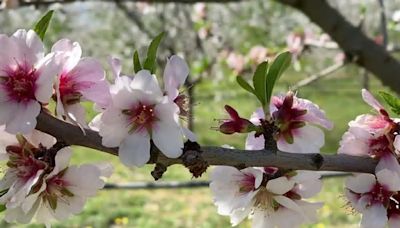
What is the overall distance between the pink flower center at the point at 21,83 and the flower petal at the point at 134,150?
0.40 ft

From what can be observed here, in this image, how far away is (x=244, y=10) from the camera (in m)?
8.86

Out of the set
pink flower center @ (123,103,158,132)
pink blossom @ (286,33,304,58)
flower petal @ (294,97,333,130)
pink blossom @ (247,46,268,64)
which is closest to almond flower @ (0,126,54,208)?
pink flower center @ (123,103,158,132)

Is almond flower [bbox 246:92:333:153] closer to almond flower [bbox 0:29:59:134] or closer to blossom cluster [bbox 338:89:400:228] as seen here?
blossom cluster [bbox 338:89:400:228]

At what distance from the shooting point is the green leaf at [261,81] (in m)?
0.83

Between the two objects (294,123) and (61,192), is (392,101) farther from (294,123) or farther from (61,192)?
(61,192)

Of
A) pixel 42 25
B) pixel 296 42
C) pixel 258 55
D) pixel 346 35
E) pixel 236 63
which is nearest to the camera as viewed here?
pixel 42 25

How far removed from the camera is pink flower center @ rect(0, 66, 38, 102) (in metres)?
0.77

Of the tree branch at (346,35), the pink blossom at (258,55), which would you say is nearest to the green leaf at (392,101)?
the tree branch at (346,35)

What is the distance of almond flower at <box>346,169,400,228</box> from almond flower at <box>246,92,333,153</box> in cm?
8

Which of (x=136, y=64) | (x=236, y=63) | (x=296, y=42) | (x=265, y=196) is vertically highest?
(x=136, y=64)

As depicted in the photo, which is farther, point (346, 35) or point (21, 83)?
point (346, 35)

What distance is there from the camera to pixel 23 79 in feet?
2.55

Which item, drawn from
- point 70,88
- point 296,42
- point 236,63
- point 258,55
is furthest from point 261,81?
point 236,63

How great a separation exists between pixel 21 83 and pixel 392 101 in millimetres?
495
